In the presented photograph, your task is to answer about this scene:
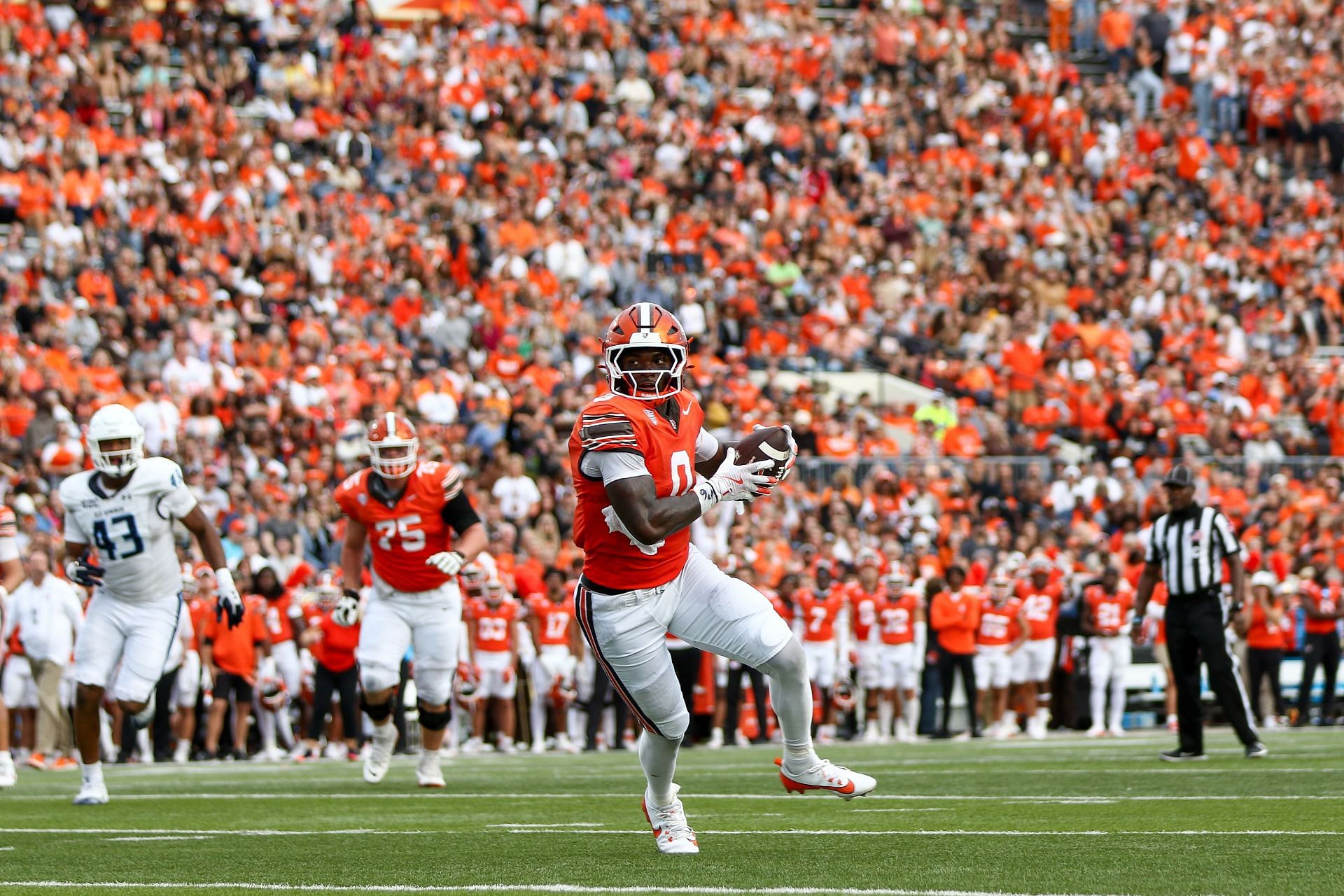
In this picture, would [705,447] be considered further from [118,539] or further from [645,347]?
[118,539]

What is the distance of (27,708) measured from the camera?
15461 millimetres

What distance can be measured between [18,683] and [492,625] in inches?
149

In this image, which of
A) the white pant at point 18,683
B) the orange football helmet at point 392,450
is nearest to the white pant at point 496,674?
the white pant at point 18,683

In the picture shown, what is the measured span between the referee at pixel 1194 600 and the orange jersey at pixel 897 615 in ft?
19.4

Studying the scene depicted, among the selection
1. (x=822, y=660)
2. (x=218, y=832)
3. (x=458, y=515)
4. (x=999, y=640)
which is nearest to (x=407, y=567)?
(x=458, y=515)

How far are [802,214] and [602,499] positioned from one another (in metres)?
18.3

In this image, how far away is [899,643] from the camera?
17406 mm

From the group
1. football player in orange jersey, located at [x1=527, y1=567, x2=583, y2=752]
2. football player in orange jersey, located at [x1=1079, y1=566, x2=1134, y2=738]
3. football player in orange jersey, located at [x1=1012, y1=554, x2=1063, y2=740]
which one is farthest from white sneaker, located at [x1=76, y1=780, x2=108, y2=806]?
football player in orange jersey, located at [x1=1079, y1=566, x2=1134, y2=738]

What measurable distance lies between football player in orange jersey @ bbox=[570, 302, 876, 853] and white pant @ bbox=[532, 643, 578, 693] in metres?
10.00

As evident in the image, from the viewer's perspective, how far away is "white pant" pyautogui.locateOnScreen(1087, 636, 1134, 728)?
17484 mm

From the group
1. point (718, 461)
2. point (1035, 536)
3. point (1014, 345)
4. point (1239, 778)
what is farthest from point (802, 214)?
point (718, 461)

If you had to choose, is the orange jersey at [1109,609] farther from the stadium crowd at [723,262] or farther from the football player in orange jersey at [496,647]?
the football player in orange jersey at [496,647]

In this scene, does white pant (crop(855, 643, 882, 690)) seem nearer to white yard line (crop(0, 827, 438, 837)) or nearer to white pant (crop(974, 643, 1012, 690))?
white pant (crop(974, 643, 1012, 690))

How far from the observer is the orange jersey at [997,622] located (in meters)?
17.5
